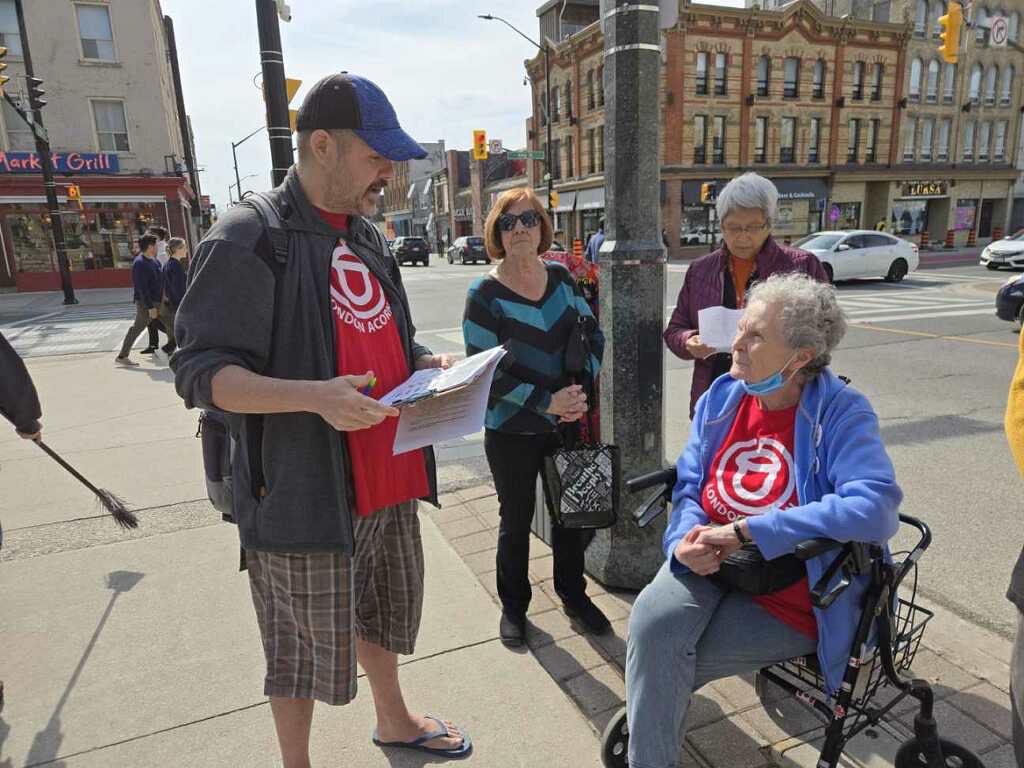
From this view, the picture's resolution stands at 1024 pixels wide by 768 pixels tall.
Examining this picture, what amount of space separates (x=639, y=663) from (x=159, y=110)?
31027mm

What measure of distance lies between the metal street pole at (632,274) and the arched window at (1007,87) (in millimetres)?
47679

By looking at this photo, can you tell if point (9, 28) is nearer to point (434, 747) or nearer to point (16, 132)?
point (16, 132)

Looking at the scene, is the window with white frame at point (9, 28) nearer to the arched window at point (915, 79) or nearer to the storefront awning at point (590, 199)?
the storefront awning at point (590, 199)

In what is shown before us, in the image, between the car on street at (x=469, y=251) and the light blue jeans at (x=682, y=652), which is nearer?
the light blue jeans at (x=682, y=652)

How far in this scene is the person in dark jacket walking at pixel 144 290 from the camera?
32.6ft

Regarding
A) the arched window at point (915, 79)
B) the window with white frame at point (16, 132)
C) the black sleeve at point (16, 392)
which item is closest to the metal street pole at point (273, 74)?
the black sleeve at point (16, 392)

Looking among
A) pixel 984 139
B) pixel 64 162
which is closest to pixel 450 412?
pixel 64 162

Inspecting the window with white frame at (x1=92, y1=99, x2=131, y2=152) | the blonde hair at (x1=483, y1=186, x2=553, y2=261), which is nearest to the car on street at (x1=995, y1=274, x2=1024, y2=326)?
the blonde hair at (x1=483, y1=186, x2=553, y2=261)

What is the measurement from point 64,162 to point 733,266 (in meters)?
29.4

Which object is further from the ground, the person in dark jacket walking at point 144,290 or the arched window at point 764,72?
the arched window at point 764,72

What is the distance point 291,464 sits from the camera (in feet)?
5.84

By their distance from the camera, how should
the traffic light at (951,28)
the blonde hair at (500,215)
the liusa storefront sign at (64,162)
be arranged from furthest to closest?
the liusa storefront sign at (64,162)
the traffic light at (951,28)
the blonde hair at (500,215)

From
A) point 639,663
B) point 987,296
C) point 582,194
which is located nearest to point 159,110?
point 582,194

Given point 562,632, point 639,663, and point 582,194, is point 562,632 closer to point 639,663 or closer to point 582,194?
point 639,663
